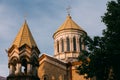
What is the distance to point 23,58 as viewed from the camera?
22719 mm

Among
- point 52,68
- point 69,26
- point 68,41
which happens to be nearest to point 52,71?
point 52,68

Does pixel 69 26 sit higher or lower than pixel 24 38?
higher

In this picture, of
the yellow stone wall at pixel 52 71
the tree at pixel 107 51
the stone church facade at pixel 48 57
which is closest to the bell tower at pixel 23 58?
the stone church facade at pixel 48 57

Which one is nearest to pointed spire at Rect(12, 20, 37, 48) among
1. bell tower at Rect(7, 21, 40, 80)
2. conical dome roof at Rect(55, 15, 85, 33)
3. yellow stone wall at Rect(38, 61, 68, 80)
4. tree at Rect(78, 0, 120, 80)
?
bell tower at Rect(7, 21, 40, 80)

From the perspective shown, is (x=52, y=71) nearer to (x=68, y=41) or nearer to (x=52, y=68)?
(x=52, y=68)

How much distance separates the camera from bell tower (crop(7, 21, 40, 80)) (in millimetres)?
21969

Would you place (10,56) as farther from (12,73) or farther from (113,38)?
(113,38)

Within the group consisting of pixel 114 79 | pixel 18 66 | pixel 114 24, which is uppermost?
pixel 114 24

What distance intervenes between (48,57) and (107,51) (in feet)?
34.7

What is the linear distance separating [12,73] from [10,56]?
1526 millimetres

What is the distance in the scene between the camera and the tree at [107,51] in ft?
57.9

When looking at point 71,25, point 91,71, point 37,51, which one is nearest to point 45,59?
point 37,51

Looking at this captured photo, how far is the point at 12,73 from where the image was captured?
73.2ft

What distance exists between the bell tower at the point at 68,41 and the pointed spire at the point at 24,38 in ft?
24.4
